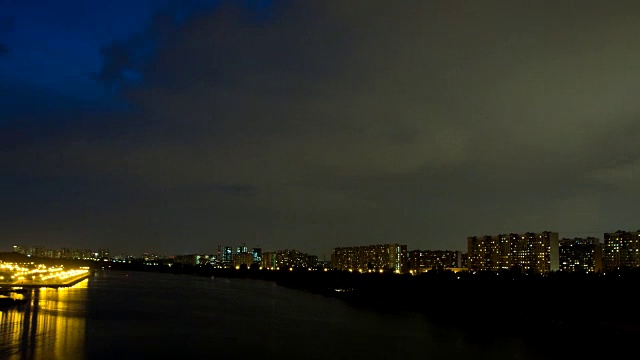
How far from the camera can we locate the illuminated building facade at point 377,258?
141625 millimetres

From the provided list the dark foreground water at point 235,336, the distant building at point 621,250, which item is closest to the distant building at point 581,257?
the distant building at point 621,250

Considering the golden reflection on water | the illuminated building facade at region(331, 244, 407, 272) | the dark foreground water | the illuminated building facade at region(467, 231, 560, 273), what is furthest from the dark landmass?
the illuminated building facade at region(331, 244, 407, 272)

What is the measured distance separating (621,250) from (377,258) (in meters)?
62.5

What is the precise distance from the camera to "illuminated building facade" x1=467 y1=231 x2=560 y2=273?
9638 cm

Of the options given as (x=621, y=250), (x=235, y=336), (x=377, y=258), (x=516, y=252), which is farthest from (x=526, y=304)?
(x=377, y=258)

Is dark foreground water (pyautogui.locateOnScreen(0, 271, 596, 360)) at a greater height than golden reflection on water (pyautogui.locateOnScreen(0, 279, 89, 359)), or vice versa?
golden reflection on water (pyautogui.locateOnScreen(0, 279, 89, 359))

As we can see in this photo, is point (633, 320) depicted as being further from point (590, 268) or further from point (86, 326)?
point (590, 268)

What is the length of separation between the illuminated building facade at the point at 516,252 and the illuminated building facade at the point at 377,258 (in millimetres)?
29469

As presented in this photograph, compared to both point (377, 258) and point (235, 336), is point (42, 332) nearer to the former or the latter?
point (235, 336)

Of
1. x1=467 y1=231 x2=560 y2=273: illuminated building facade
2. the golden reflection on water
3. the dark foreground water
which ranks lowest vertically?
the dark foreground water

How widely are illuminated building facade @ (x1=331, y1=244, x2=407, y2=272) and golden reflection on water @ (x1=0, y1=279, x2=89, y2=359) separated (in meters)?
104

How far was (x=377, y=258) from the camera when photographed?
14438 cm

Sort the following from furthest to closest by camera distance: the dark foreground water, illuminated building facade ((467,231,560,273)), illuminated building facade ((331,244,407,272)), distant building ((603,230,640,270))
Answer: illuminated building facade ((331,244,407,272)), illuminated building facade ((467,231,560,273)), distant building ((603,230,640,270)), the dark foreground water

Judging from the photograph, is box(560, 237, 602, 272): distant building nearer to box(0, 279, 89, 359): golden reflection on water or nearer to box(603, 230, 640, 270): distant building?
box(603, 230, 640, 270): distant building
